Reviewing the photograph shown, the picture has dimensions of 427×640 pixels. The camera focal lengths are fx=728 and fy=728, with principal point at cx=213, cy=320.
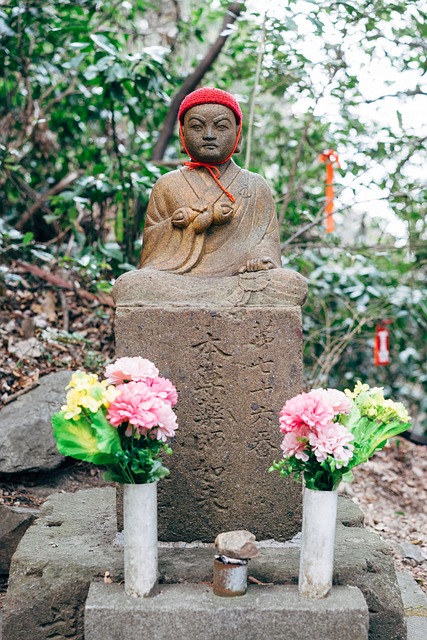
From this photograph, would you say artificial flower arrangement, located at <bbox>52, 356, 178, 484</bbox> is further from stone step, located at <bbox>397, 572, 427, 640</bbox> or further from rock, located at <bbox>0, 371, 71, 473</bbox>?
rock, located at <bbox>0, 371, 71, 473</bbox>

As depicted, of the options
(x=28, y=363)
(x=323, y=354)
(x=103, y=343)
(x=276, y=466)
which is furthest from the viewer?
(x=323, y=354)

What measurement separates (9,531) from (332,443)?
6.49ft

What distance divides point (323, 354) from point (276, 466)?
4.04 m

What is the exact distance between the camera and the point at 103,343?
5.74 m

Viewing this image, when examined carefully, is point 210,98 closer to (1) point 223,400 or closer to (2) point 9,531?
(1) point 223,400

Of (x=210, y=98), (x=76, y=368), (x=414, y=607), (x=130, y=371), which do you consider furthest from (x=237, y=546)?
(x=76, y=368)

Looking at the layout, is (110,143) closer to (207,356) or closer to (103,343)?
(103,343)

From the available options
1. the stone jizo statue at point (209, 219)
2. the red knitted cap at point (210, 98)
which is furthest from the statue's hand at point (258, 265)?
the red knitted cap at point (210, 98)

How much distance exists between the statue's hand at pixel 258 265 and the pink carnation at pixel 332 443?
96 centimetres

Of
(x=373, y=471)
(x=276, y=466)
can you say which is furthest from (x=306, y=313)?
(x=276, y=466)

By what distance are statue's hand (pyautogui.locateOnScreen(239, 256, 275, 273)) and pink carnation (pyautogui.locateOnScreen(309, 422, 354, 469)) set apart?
96cm

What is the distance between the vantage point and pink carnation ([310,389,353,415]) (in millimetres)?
2545

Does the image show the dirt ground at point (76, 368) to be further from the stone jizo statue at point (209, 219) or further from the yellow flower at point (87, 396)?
the yellow flower at point (87, 396)

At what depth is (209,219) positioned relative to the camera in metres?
3.36
